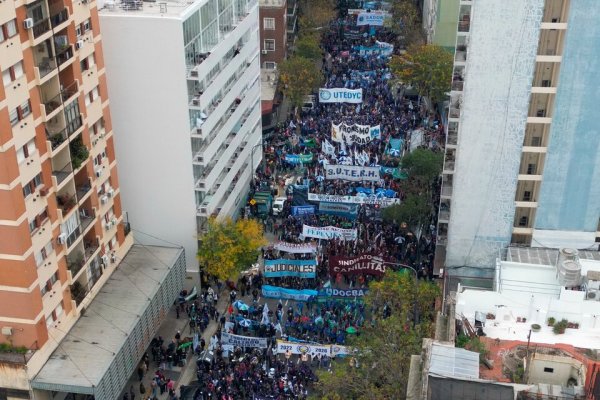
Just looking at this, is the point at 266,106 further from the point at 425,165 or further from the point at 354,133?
the point at 425,165

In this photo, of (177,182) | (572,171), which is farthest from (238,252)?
(572,171)

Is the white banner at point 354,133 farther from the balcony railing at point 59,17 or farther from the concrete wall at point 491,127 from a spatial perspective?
the balcony railing at point 59,17

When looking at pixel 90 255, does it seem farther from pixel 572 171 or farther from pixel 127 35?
pixel 572 171

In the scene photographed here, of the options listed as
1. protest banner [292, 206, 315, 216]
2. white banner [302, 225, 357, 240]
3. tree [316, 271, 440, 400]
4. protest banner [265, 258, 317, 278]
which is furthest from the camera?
protest banner [292, 206, 315, 216]

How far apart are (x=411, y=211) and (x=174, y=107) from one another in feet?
67.5

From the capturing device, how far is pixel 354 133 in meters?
76.2

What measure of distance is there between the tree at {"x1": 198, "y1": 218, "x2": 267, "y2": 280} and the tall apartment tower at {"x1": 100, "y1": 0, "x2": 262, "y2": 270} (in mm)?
1744

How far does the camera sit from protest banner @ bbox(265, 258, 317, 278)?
57406 millimetres

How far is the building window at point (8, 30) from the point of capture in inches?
1486

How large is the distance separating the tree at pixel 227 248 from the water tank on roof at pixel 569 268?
21221 mm

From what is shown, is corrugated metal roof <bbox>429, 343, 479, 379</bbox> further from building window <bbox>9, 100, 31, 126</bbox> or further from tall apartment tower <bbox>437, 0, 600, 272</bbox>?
building window <bbox>9, 100, 31, 126</bbox>

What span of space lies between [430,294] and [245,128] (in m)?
25.5

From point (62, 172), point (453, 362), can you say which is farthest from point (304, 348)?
point (62, 172)

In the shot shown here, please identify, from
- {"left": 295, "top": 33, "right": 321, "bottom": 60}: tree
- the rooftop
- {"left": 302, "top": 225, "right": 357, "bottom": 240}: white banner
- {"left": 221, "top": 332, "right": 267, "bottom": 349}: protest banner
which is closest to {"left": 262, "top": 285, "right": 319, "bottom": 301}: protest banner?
{"left": 302, "top": 225, "right": 357, "bottom": 240}: white banner
